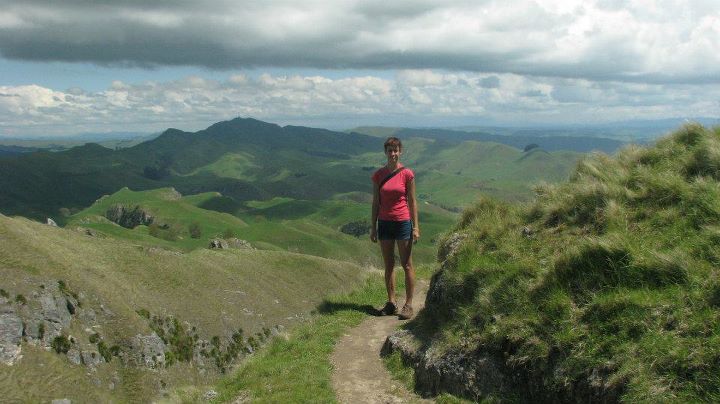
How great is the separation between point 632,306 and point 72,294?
2249 centimetres

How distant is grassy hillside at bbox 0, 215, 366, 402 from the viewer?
66.4ft

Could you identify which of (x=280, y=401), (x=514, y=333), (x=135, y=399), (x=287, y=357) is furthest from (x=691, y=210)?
(x=135, y=399)

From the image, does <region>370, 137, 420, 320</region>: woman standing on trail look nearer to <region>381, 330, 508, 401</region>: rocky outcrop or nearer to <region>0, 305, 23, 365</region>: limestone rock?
<region>381, 330, 508, 401</region>: rocky outcrop

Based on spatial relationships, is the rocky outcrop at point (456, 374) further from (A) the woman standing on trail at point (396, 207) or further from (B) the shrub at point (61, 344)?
(B) the shrub at point (61, 344)

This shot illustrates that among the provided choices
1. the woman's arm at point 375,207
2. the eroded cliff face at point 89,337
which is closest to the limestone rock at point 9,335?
the eroded cliff face at point 89,337

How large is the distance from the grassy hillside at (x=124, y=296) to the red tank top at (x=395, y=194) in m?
12.8

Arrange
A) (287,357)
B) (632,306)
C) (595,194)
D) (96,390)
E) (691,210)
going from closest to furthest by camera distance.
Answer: (632,306), (691,210), (595,194), (287,357), (96,390)

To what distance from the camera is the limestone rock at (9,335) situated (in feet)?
63.6

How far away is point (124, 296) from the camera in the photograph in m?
24.2

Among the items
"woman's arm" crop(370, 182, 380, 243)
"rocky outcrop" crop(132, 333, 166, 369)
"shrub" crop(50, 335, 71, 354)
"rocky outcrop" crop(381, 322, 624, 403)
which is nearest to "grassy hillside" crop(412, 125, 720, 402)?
"rocky outcrop" crop(381, 322, 624, 403)

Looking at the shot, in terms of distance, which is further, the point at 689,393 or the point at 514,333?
the point at 514,333

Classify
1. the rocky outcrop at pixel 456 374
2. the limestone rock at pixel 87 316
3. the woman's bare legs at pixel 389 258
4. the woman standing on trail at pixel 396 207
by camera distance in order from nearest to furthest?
1. the rocky outcrop at pixel 456 374
2. the woman standing on trail at pixel 396 207
3. the woman's bare legs at pixel 389 258
4. the limestone rock at pixel 87 316

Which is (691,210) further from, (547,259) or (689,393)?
(689,393)

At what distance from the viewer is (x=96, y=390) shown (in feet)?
67.9
